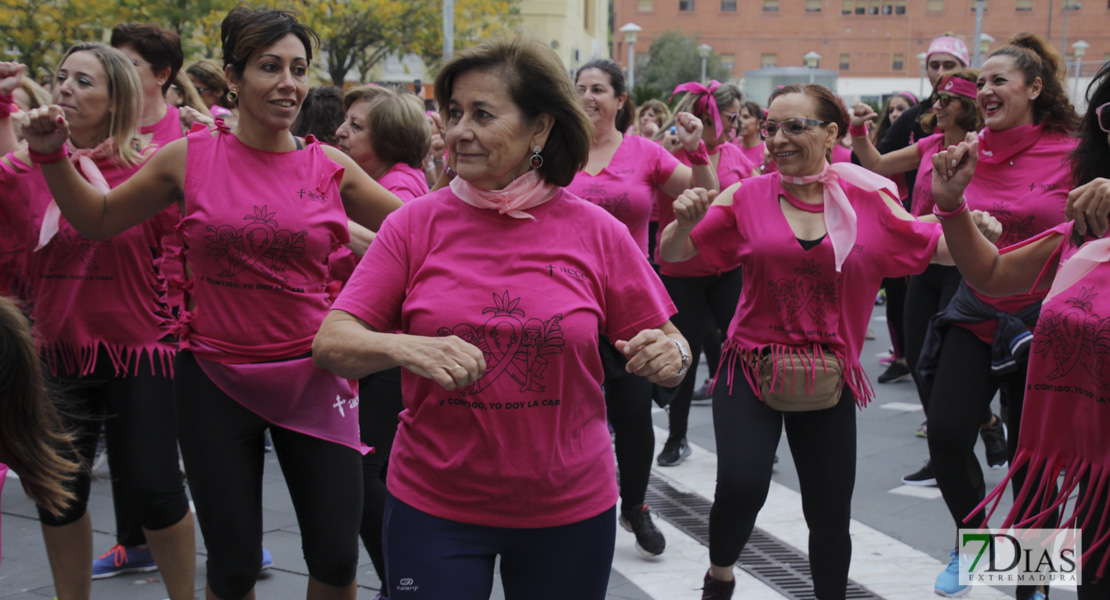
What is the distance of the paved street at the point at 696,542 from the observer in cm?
460

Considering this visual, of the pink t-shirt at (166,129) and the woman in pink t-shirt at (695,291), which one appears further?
the woman in pink t-shirt at (695,291)

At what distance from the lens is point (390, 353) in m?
2.34

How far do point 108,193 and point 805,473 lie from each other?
267 cm

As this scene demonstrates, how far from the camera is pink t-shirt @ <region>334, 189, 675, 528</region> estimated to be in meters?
2.53

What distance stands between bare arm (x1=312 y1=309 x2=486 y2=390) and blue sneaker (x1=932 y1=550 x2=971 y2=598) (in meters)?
3.09

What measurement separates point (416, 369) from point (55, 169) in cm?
185

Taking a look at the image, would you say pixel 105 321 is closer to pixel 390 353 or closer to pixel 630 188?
pixel 390 353

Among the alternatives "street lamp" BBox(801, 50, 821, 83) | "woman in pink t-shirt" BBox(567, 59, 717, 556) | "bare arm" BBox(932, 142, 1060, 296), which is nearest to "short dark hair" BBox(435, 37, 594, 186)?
"bare arm" BBox(932, 142, 1060, 296)

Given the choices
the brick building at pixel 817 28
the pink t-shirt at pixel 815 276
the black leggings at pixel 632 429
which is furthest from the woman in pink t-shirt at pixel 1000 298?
the brick building at pixel 817 28

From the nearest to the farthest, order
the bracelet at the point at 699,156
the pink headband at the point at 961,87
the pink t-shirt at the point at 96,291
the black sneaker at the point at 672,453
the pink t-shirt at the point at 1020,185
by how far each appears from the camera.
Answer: the pink t-shirt at the point at 96,291
the pink t-shirt at the point at 1020,185
the bracelet at the point at 699,156
the pink headband at the point at 961,87
the black sneaker at the point at 672,453

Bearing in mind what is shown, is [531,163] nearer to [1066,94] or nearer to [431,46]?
[1066,94]

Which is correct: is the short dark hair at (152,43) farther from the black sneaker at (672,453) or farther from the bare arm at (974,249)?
the black sneaker at (672,453)

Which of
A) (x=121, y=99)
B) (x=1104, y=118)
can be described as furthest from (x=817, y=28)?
(x=1104, y=118)

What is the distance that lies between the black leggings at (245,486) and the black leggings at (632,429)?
1862 millimetres
